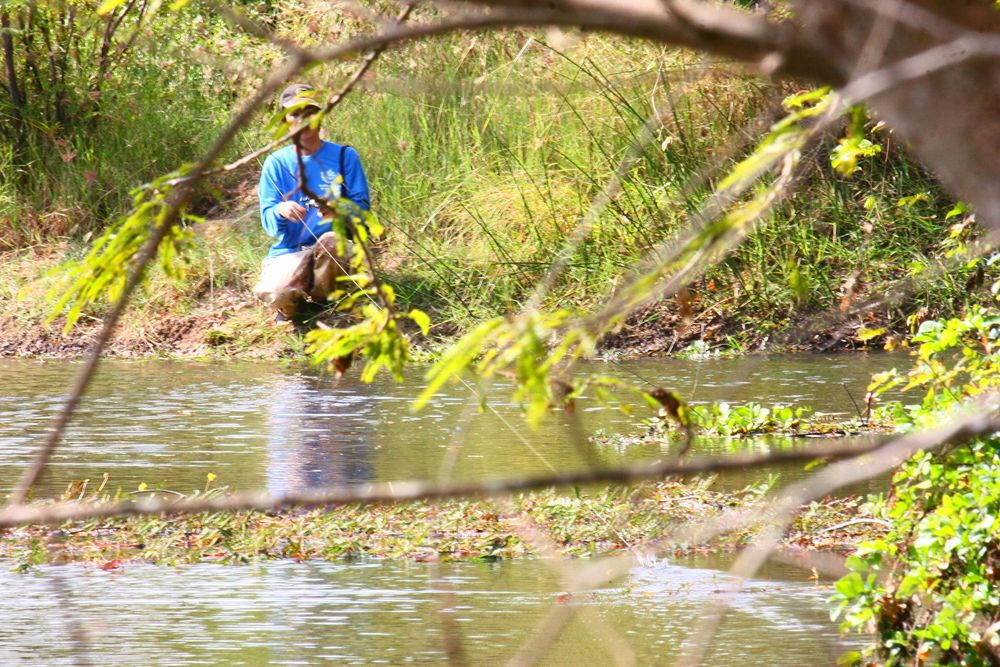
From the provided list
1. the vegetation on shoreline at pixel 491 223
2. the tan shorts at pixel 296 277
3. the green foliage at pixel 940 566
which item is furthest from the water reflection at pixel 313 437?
the green foliage at pixel 940 566

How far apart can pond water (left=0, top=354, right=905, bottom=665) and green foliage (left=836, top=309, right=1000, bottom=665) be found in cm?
34

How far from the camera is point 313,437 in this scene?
754 centimetres

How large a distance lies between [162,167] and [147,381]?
3908 mm

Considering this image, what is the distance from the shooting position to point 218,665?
4.21 metres

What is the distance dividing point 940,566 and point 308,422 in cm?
467

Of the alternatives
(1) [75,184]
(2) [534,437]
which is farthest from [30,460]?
(1) [75,184]

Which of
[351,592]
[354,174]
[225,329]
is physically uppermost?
[354,174]

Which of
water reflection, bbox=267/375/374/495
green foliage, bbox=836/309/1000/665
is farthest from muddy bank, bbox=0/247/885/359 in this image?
green foliage, bbox=836/309/1000/665

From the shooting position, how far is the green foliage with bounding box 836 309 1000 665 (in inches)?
146

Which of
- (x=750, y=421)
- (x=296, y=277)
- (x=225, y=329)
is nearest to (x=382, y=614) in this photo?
(x=750, y=421)

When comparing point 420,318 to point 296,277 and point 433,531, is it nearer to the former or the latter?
point 433,531

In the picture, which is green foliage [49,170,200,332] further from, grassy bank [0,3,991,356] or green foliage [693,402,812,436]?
grassy bank [0,3,991,356]

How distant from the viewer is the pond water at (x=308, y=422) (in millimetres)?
6648

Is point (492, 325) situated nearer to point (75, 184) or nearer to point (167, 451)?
point (167, 451)
